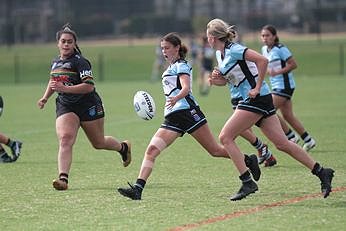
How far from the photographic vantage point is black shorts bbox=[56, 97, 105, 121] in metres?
11.9

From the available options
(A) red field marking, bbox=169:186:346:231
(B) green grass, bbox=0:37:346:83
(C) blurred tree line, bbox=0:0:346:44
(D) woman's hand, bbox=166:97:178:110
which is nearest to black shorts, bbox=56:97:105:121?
(D) woman's hand, bbox=166:97:178:110

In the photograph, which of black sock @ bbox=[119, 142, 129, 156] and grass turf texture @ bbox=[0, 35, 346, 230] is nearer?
grass turf texture @ bbox=[0, 35, 346, 230]

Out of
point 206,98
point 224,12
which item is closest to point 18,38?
point 224,12

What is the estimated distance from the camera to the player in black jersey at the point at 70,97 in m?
11.6

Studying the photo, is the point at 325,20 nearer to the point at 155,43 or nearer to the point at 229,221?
the point at 155,43

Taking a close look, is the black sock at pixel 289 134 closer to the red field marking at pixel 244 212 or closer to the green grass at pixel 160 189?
the green grass at pixel 160 189

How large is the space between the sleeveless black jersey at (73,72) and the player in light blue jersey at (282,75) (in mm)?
3879

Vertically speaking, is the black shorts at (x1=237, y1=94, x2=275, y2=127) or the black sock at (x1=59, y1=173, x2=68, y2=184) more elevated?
the black shorts at (x1=237, y1=94, x2=275, y2=127)

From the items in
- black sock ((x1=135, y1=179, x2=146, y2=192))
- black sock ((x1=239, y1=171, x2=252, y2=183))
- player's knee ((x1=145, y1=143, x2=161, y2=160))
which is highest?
player's knee ((x1=145, y1=143, x2=161, y2=160))

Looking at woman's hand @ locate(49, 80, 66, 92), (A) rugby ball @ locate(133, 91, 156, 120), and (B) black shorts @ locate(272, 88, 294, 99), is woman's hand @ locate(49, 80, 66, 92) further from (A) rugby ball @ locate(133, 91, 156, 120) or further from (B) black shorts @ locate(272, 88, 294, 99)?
(B) black shorts @ locate(272, 88, 294, 99)

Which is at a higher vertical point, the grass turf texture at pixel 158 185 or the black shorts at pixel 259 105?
the black shorts at pixel 259 105

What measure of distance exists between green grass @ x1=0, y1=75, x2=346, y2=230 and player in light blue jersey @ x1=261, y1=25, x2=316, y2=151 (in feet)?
1.54

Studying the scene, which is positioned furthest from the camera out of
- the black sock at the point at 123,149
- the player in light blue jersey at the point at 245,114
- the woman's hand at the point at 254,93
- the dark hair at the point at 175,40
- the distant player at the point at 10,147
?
the distant player at the point at 10,147

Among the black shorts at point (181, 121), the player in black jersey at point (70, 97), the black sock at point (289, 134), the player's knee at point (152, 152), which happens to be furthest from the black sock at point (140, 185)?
the black sock at point (289, 134)
